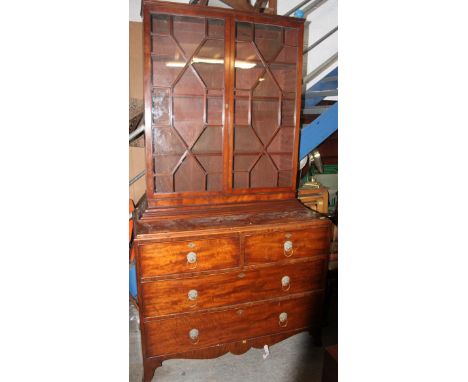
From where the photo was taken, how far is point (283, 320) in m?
1.77

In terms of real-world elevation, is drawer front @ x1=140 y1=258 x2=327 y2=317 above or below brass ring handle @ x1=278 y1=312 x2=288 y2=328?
above

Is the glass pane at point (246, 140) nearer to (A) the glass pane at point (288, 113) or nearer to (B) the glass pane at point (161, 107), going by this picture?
(A) the glass pane at point (288, 113)

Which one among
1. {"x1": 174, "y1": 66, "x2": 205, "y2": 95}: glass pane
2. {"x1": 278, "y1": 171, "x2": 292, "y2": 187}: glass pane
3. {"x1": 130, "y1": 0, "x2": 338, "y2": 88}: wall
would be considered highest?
{"x1": 130, "y1": 0, "x2": 338, "y2": 88}: wall

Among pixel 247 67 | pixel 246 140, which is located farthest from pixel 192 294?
pixel 247 67

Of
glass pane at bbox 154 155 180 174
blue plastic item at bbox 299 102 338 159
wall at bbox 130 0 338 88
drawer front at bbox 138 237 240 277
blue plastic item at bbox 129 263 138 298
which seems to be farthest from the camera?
wall at bbox 130 0 338 88

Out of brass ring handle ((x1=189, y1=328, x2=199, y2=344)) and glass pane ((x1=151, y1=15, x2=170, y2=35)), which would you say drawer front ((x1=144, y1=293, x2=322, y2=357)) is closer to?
brass ring handle ((x1=189, y1=328, x2=199, y2=344))

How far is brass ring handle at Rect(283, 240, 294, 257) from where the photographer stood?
1.68m

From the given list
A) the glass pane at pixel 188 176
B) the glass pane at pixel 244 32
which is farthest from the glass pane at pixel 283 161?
the glass pane at pixel 244 32

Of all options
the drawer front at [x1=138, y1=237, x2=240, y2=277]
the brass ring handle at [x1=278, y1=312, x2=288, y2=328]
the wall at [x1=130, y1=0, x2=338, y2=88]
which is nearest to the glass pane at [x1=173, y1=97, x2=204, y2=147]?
the drawer front at [x1=138, y1=237, x2=240, y2=277]

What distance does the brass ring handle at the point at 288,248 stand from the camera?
5.50 ft

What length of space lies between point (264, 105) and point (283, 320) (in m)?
1.25
